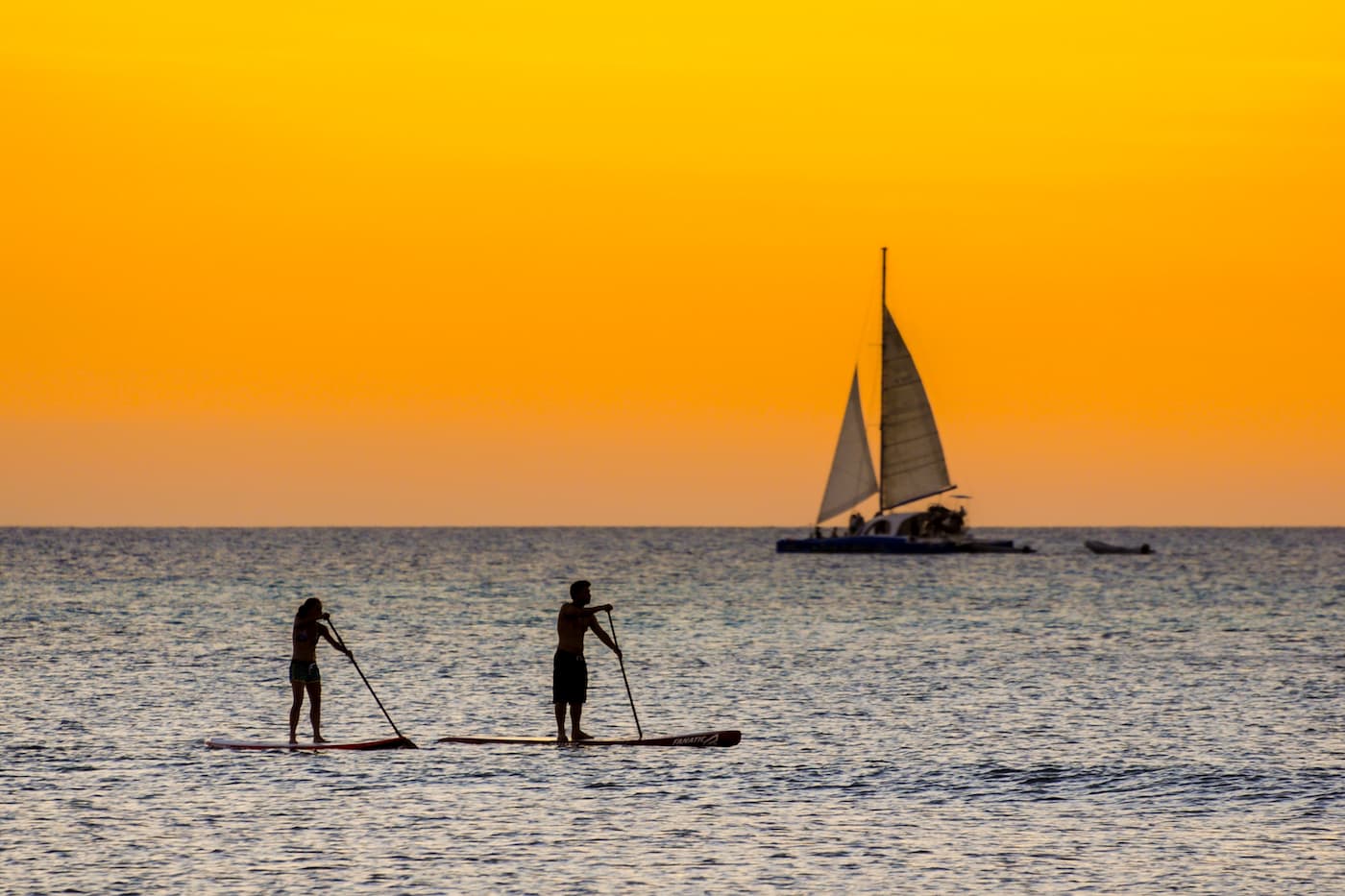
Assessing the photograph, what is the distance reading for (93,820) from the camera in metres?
21.9

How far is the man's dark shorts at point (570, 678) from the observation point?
27938 mm

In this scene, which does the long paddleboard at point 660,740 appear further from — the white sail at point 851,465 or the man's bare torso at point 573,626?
the white sail at point 851,465

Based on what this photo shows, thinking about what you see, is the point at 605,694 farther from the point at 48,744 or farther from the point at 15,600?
the point at 15,600

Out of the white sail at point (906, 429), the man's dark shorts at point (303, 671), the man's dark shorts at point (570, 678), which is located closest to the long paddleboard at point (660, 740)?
the man's dark shorts at point (570, 678)

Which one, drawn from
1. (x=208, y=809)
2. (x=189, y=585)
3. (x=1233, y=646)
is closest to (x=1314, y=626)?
(x=1233, y=646)

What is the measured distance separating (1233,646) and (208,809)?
39374 mm

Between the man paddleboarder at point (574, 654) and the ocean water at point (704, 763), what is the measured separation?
71cm

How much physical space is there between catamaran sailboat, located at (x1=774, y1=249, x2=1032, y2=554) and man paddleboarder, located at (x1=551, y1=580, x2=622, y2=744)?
9726 centimetres

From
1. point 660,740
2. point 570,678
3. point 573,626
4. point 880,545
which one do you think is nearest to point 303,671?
point 570,678

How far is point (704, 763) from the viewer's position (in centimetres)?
2712

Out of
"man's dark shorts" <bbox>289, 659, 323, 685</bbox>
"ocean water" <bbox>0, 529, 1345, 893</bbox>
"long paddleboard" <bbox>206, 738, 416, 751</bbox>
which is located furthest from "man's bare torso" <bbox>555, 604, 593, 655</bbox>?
"man's dark shorts" <bbox>289, 659, 323, 685</bbox>

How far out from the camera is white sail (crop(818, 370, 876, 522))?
12825 cm

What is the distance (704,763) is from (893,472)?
10219 cm

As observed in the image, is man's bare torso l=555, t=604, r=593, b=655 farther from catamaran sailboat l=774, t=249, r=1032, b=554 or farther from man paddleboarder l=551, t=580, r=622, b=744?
catamaran sailboat l=774, t=249, r=1032, b=554
